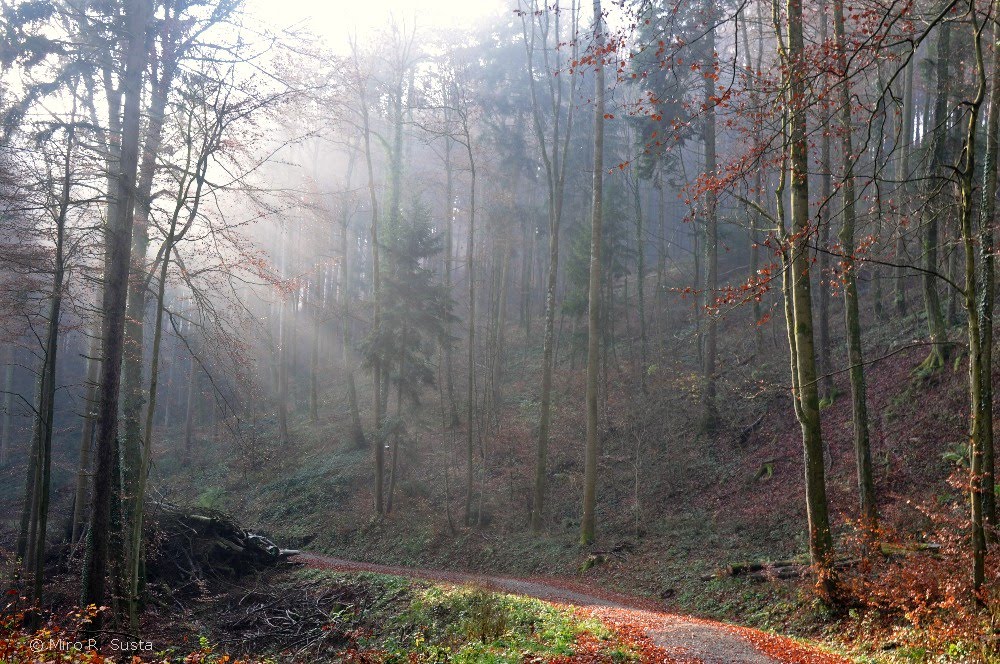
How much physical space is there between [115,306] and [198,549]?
644 cm

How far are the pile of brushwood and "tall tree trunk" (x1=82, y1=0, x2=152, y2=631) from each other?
275 cm

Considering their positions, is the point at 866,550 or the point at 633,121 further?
the point at 633,121

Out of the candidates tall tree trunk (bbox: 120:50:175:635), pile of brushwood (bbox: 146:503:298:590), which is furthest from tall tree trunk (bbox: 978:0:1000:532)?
pile of brushwood (bbox: 146:503:298:590)

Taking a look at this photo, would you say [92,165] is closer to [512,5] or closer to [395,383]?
[395,383]

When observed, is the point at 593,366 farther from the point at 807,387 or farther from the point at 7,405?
the point at 7,405

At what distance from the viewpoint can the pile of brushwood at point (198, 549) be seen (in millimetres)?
12953

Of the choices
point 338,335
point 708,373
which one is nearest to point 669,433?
point 708,373

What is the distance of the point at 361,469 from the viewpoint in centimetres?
2547

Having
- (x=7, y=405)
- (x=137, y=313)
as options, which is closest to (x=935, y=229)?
(x=137, y=313)

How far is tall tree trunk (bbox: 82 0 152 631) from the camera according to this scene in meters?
9.55

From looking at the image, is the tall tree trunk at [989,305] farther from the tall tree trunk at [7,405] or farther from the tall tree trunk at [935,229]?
the tall tree trunk at [7,405]

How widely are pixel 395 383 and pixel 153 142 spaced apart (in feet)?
43.5

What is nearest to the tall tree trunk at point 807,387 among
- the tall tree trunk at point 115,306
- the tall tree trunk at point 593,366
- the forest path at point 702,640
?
the forest path at point 702,640

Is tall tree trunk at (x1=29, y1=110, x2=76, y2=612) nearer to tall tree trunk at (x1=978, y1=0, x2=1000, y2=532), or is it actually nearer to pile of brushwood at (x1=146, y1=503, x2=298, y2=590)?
pile of brushwood at (x1=146, y1=503, x2=298, y2=590)
